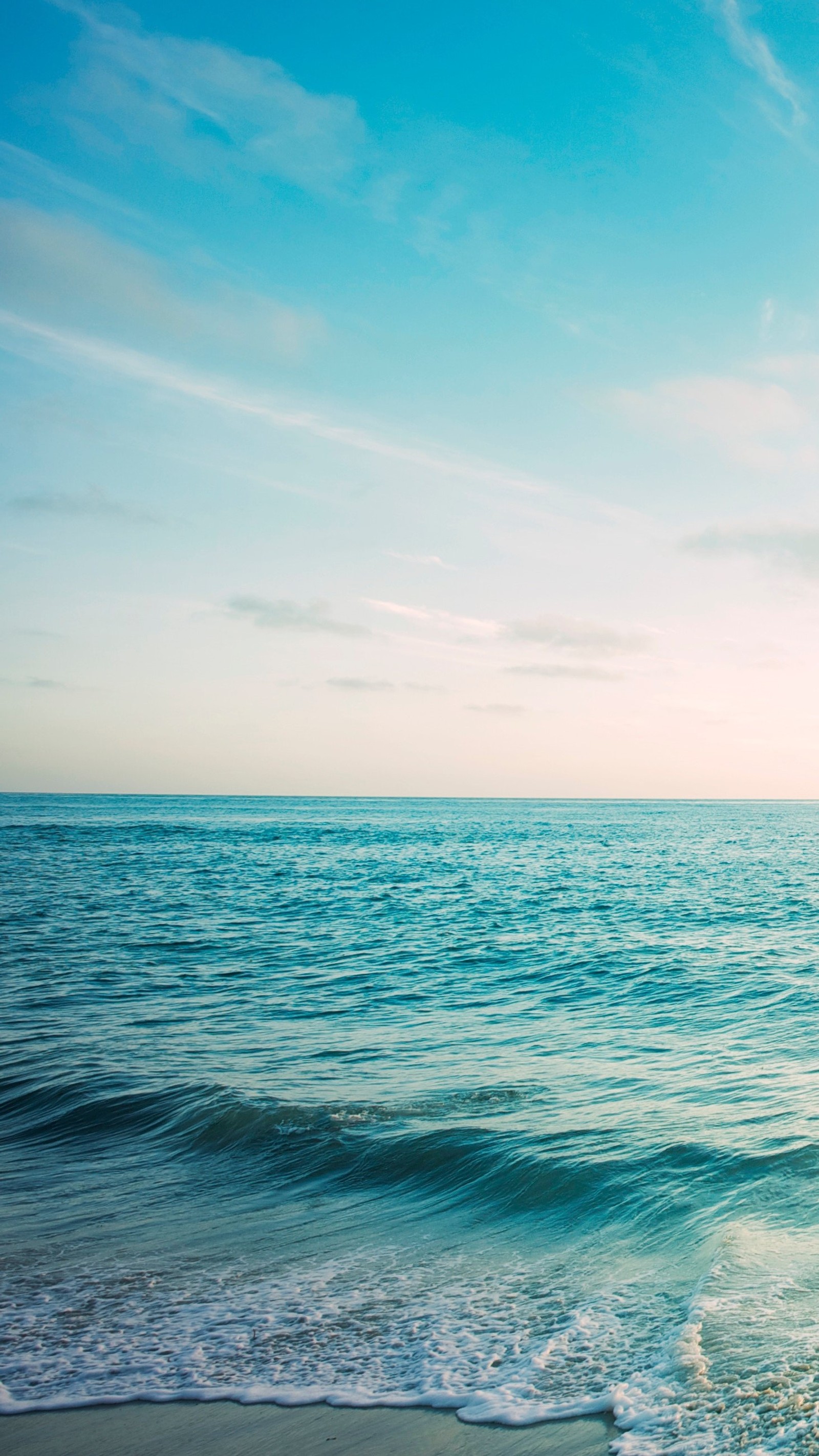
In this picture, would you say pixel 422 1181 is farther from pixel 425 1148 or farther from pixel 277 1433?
pixel 277 1433

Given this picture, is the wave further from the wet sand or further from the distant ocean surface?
the wet sand

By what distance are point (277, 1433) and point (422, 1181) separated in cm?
380

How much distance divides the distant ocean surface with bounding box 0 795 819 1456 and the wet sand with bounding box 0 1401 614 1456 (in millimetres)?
133

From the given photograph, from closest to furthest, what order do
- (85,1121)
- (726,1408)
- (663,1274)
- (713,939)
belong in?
(726,1408)
(663,1274)
(85,1121)
(713,939)

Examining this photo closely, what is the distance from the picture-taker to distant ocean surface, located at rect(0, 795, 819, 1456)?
5.32 m

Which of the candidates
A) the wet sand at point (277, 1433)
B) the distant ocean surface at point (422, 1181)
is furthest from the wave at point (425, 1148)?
the wet sand at point (277, 1433)

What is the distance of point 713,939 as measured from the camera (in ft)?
77.7

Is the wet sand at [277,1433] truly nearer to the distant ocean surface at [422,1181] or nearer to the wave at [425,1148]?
the distant ocean surface at [422,1181]

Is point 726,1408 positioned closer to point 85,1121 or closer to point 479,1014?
point 85,1121

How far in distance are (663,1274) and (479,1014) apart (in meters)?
8.72

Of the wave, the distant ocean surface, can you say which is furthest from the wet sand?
the wave

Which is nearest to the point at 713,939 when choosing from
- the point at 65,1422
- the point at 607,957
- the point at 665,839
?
the point at 607,957

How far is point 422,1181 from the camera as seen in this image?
8.49m

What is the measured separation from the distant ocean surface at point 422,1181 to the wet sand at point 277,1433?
0.44 feet
